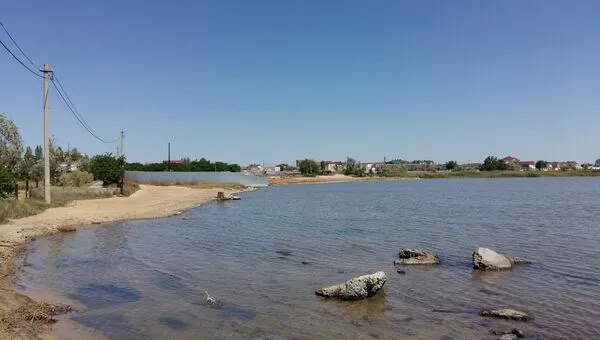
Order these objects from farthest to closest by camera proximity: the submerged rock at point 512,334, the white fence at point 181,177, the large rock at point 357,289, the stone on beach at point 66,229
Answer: the white fence at point 181,177, the stone on beach at point 66,229, the large rock at point 357,289, the submerged rock at point 512,334

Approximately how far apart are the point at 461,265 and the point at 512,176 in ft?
617

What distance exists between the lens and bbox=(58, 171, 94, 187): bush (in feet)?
173

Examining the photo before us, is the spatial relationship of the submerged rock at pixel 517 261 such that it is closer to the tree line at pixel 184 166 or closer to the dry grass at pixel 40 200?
the dry grass at pixel 40 200

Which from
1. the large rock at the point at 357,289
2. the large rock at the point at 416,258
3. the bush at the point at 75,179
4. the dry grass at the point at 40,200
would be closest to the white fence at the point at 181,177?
the bush at the point at 75,179

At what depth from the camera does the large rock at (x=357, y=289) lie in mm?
13219

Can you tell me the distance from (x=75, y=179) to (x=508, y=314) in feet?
179

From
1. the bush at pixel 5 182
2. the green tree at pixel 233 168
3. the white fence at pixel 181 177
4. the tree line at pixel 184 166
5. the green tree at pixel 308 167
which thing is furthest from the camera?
the green tree at pixel 308 167

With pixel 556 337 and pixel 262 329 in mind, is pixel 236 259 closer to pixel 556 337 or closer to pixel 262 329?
pixel 262 329

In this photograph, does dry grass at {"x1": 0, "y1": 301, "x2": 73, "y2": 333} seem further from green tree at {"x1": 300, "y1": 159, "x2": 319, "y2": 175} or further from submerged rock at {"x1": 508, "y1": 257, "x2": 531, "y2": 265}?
green tree at {"x1": 300, "y1": 159, "x2": 319, "y2": 175}

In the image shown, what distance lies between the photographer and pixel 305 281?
15648mm

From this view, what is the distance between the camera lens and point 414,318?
1167 cm

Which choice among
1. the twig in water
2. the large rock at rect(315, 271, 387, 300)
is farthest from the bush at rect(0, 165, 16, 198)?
the large rock at rect(315, 271, 387, 300)

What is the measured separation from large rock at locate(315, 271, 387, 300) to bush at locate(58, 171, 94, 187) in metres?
46.3

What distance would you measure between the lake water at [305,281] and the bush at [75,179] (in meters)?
26.9
